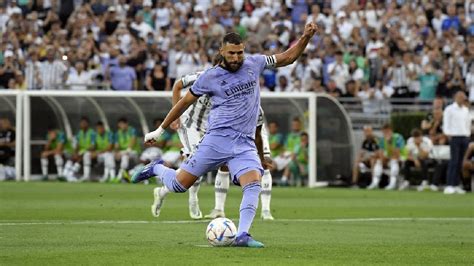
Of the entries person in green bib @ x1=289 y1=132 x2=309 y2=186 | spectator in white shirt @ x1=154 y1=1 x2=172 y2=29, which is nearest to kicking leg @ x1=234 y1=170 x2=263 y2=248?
person in green bib @ x1=289 y1=132 x2=309 y2=186

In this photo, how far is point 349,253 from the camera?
12242 millimetres

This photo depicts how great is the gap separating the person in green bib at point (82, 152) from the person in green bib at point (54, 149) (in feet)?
0.76

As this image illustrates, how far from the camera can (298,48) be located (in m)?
13.1

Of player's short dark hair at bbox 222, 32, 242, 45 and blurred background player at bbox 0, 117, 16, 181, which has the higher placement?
player's short dark hair at bbox 222, 32, 242, 45

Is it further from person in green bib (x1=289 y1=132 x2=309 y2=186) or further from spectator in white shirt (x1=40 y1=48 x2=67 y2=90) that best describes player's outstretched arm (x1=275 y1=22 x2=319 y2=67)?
spectator in white shirt (x1=40 y1=48 x2=67 y2=90)

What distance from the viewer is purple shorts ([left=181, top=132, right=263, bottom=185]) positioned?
1287 centimetres

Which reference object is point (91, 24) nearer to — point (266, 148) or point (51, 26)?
point (51, 26)

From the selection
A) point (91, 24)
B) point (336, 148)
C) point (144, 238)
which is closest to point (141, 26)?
point (91, 24)

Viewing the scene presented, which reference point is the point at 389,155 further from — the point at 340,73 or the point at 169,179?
the point at 169,179

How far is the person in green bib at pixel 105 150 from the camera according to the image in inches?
1232

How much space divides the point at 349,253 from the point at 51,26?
26.4m

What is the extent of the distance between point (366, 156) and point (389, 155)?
0.56 meters

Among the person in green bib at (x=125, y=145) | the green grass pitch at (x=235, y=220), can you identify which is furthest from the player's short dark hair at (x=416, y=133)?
the person in green bib at (x=125, y=145)

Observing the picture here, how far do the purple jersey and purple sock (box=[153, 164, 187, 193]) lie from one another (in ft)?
2.48
